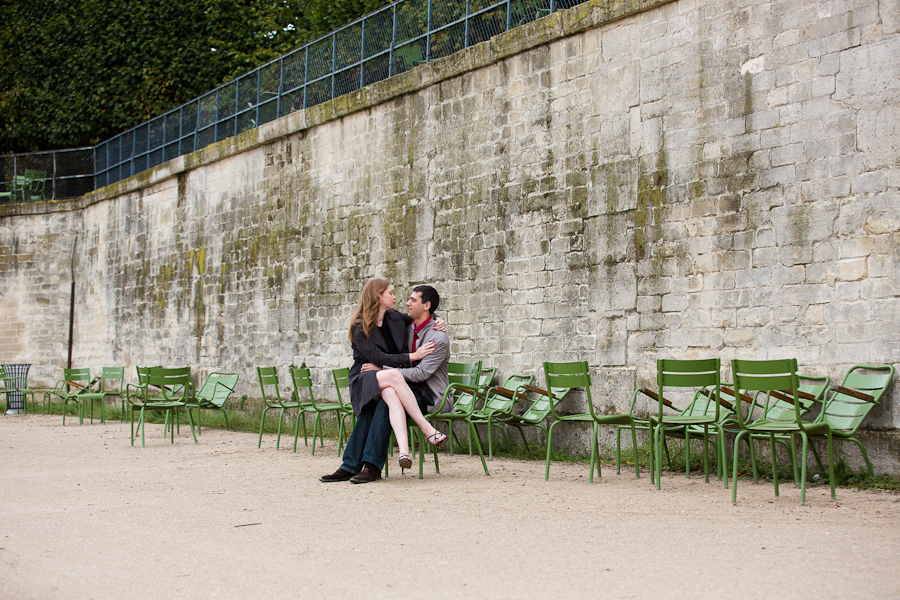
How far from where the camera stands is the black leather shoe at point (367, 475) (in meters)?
6.16

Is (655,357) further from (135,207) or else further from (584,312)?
(135,207)

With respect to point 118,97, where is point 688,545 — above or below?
below

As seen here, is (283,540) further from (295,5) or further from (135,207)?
(295,5)

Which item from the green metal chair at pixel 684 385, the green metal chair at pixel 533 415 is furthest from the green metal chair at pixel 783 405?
the green metal chair at pixel 533 415

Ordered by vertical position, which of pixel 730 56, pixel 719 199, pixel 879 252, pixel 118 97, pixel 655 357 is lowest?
pixel 655 357

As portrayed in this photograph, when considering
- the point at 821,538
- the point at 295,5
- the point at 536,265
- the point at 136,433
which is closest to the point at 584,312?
the point at 536,265

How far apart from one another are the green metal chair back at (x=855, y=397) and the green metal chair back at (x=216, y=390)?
22.7 ft

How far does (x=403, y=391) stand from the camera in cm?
627

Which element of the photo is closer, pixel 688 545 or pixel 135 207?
pixel 688 545

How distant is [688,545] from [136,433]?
27.6 ft

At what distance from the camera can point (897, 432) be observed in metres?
5.82

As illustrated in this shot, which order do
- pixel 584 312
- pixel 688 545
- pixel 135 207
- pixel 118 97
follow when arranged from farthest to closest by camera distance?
pixel 118 97 < pixel 135 207 < pixel 584 312 < pixel 688 545

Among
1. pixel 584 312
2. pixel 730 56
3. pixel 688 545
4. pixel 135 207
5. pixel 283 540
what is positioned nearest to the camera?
pixel 688 545

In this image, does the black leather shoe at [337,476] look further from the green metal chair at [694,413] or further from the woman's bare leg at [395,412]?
the green metal chair at [694,413]
